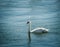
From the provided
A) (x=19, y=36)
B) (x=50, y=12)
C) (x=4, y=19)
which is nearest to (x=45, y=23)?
(x=50, y=12)

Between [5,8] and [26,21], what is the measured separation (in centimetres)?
34

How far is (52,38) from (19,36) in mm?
451

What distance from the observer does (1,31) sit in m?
2.35

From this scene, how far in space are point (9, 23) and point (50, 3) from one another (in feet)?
2.06

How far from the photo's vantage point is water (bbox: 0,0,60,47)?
2305mm

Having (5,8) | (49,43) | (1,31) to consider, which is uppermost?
(5,8)

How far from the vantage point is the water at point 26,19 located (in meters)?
2.31

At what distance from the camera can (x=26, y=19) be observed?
2.34m

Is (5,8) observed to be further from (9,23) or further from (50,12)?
(50,12)

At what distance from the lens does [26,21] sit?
2332 millimetres

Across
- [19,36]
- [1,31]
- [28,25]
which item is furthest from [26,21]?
[1,31]

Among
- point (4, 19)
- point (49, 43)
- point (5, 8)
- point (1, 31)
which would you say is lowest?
point (49, 43)

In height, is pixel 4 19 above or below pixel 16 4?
below

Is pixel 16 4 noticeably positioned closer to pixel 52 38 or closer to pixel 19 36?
pixel 19 36
